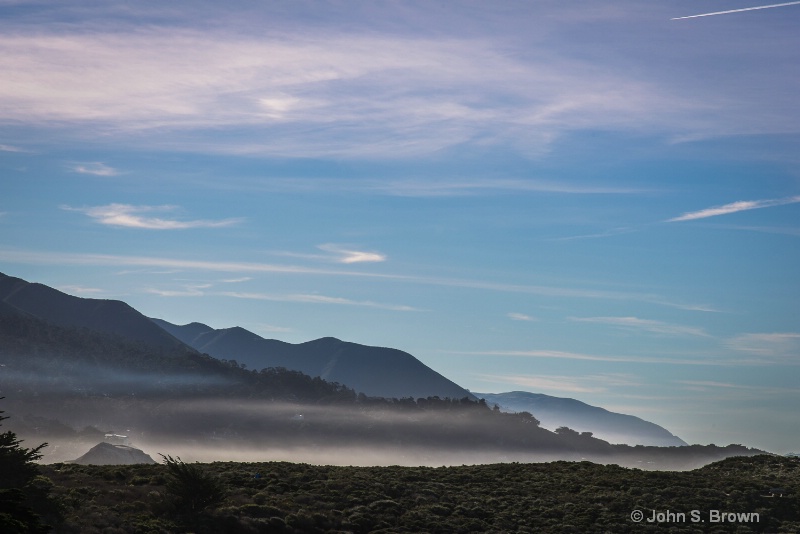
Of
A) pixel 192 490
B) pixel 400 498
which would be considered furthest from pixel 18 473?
pixel 400 498

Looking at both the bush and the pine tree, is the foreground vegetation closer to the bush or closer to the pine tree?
the bush

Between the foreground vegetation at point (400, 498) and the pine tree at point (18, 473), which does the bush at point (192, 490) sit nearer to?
the foreground vegetation at point (400, 498)

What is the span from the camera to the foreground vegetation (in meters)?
55.6

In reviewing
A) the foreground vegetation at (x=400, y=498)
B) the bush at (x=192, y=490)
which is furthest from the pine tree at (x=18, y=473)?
the bush at (x=192, y=490)

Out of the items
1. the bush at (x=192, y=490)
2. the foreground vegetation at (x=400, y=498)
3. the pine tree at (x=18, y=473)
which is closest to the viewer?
the pine tree at (x=18, y=473)

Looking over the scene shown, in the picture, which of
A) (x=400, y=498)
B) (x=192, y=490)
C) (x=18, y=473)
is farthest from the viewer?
(x=400, y=498)

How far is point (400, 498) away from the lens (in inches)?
2675

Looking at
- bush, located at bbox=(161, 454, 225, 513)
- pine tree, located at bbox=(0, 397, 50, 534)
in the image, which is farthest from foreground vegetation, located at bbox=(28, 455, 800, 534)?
pine tree, located at bbox=(0, 397, 50, 534)

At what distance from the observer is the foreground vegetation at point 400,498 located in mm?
55562

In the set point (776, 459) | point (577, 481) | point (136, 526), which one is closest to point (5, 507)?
point (136, 526)

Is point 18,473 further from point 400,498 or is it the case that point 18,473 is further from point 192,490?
point 400,498

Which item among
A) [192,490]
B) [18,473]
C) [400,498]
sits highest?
[18,473]

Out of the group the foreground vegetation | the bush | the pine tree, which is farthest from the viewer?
the bush

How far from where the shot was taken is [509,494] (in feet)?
238
